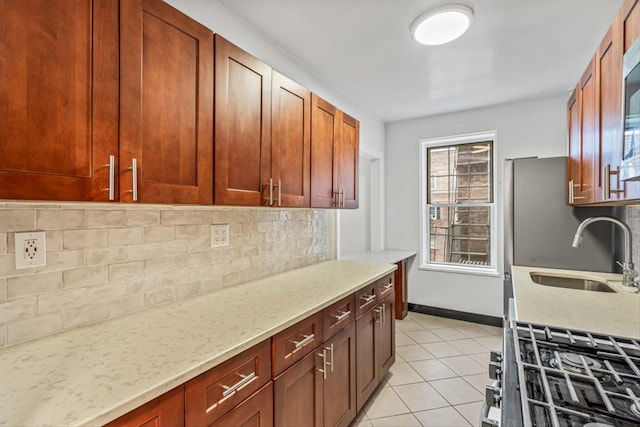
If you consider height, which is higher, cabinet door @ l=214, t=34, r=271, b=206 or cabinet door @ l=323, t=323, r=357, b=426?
cabinet door @ l=214, t=34, r=271, b=206

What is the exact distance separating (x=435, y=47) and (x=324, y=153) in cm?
116

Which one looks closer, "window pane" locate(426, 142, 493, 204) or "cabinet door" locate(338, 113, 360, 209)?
"cabinet door" locate(338, 113, 360, 209)

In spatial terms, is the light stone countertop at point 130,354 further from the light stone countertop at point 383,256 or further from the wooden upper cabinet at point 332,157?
the light stone countertop at point 383,256

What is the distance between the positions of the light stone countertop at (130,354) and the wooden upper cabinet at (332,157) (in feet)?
2.58

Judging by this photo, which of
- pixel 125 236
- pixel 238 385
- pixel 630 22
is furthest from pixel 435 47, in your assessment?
pixel 238 385

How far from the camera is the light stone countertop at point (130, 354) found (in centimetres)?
73

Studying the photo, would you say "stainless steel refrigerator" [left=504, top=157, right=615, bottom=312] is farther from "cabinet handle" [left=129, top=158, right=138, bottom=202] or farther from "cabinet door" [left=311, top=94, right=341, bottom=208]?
"cabinet handle" [left=129, top=158, right=138, bottom=202]

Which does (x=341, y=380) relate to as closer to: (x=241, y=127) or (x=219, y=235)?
(x=219, y=235)

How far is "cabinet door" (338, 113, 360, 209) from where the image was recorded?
2359 mm

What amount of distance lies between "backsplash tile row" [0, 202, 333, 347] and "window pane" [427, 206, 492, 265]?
9.08ft

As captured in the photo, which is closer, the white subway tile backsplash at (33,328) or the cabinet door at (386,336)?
the white subway tile backsplash at (33,328)

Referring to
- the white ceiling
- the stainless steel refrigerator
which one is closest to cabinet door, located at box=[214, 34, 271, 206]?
the white ceiling

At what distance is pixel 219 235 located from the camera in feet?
5.73

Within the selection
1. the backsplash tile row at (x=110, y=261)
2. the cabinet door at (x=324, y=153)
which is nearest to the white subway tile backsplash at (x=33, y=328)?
the backsplash tile row at (x=110, y=261)
